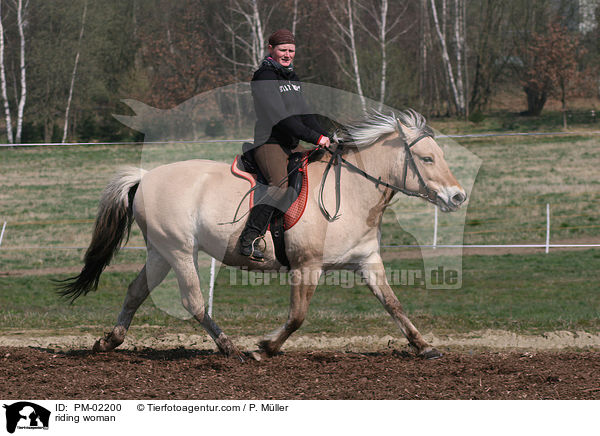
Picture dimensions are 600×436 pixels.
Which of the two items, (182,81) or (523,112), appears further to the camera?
(523,112)

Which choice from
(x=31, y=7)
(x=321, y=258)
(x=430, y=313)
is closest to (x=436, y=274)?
(x=430, y=313)

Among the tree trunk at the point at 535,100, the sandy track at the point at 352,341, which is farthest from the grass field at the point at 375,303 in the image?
the tree trunk at the point at 535,100

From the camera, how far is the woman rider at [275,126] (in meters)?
5.06

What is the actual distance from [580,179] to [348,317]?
13592 mm

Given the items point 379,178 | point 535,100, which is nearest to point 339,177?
point 379,178

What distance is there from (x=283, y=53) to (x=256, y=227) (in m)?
1.32

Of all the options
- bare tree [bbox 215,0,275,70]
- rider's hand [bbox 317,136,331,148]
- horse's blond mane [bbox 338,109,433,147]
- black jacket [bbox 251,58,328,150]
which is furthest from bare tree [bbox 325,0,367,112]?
rider's hand [bbox 317,136,331,148]

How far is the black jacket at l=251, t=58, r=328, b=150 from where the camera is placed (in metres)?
5.05

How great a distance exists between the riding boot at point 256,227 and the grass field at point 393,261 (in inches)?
110

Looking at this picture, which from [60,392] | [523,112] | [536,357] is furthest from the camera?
[523,112]

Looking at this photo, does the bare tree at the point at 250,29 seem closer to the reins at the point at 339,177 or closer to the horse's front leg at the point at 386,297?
the reins at the point at 339,177

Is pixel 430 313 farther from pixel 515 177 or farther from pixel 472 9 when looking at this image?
pixel 472 9

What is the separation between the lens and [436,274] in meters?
12.3
